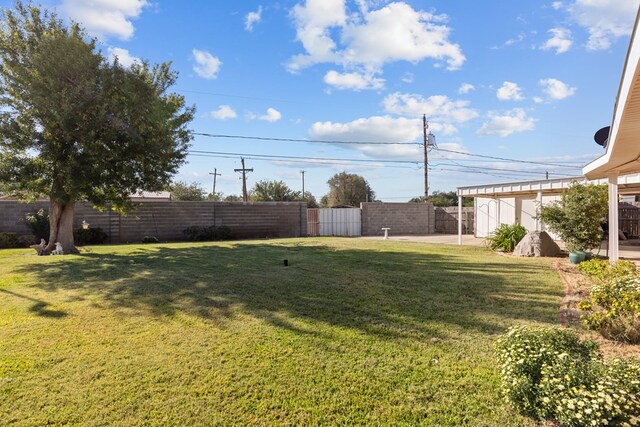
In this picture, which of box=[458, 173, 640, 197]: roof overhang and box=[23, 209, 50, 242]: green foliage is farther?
box=[23, 209, 50, 242]: green foliage

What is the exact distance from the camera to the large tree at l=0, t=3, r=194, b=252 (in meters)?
9.66

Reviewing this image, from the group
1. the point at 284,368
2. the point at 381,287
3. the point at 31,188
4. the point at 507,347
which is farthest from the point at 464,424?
the point at 31,188

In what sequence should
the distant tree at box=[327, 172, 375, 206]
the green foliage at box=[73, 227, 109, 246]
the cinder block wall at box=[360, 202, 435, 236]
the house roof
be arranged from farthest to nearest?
the distant tree at box=[327, 172, 375, 206], the cinder block wall at box=[360, 202, 435, 236], the green foliage at box=[73, 227, 109, 246], the house roof

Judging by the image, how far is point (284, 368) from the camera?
3.01m

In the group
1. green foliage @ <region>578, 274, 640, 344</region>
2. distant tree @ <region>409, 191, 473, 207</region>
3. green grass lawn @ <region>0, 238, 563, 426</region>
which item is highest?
distant tree @ <region>409, 191, 473, 207</region>

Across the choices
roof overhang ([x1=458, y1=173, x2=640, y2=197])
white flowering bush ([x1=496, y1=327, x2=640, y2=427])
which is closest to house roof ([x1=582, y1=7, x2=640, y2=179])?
roof overhang ([x1=458, y1=173, x2=640, y2=197])

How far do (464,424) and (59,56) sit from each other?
12.1 m

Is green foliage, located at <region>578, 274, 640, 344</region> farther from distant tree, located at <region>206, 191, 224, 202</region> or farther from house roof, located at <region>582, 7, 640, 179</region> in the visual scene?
distant tree, located at <region>206, 191, 224, 202</region>

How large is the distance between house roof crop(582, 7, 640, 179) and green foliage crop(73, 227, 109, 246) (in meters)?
17.7

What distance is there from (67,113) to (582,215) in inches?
559

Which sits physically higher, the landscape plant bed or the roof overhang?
the roof overhang

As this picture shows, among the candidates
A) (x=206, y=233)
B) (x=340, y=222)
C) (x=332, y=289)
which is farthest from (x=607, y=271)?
(x=340, y=222)

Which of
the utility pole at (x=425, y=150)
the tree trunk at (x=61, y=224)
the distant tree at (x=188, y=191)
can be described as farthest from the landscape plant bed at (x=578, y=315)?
the distant tree at (x=188, y=191)

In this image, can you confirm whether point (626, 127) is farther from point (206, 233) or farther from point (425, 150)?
point (425, 150)
